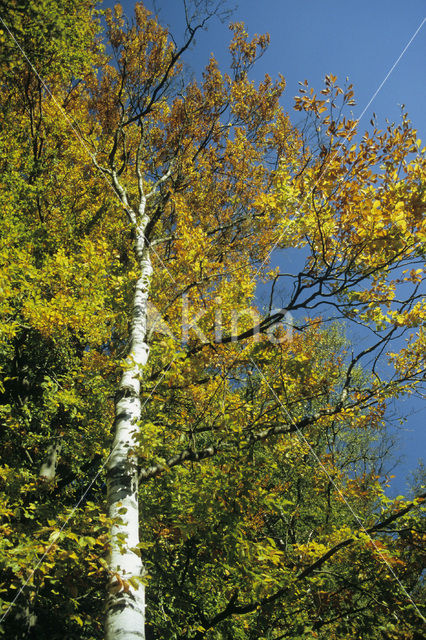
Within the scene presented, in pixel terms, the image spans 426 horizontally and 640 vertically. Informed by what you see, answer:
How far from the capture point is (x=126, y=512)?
2.83 meters

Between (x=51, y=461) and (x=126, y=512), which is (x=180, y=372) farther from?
(x=51, y=461)

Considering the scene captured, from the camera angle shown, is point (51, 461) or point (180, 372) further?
point (51, 461)

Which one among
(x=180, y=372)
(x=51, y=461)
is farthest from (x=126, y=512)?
(x=51, y=461)

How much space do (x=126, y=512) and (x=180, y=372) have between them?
1.73m

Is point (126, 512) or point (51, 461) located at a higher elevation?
point (51, 461)

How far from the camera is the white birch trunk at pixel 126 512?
2336mm

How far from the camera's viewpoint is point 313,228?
4340 mm

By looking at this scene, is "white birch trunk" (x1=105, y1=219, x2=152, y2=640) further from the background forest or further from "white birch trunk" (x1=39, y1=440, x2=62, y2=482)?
"white birch trunk" (x1=39, y1=440, x2=62, y2=482)

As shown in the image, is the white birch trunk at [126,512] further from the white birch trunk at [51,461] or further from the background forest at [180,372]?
the white birch trunk at [51,461]

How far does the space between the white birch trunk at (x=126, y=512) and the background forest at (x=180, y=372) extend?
2 centimetres

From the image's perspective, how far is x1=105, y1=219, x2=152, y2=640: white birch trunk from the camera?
7.66ft

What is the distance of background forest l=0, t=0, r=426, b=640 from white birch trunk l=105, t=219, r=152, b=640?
18 millimetres

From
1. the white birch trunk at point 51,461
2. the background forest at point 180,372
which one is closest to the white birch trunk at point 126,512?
the background forest at point 180,372

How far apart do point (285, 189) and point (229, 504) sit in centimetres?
392
